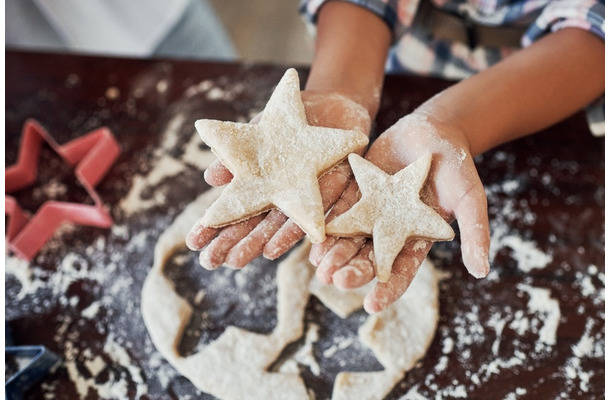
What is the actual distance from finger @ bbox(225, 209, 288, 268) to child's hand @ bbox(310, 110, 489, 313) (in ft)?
0.25

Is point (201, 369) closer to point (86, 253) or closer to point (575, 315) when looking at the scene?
point (86, 253)

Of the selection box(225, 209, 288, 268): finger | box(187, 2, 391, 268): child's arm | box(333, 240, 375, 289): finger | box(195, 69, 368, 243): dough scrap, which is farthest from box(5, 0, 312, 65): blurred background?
box(333, 240, 375, 289): finger

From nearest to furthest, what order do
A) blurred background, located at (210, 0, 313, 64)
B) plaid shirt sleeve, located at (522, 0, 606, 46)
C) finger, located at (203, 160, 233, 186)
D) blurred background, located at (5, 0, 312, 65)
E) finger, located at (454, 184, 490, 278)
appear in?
finger, located at (454, 184, 490, 278) < finger, located at (203, 160, 233, 186) < plaid shirt sleeve, located at (522, 0, 606, 46) < blurred background, located at (5, 0, 312, 65) < blurred background, located at (210, 0, 313, 64)

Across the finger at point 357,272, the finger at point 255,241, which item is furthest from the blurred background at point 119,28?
the finger at point 357,272

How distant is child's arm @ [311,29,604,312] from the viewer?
85cm

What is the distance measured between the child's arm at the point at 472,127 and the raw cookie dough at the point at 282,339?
23 cm

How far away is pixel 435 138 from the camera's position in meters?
0.95

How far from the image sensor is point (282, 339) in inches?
42.2

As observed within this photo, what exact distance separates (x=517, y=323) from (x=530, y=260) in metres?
0.14

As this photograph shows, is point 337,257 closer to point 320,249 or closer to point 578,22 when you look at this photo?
point 320,249

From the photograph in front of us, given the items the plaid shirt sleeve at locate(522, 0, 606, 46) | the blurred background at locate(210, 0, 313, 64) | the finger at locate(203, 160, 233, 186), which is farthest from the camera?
the blurred background at locate(210, 0, 313, 64)

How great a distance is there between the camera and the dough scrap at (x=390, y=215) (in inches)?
33.9

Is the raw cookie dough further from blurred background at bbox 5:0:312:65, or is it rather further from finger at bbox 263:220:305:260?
blurred background at bbox 5:0:312:65

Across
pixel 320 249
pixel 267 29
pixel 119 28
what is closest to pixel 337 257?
pixel 320 249
